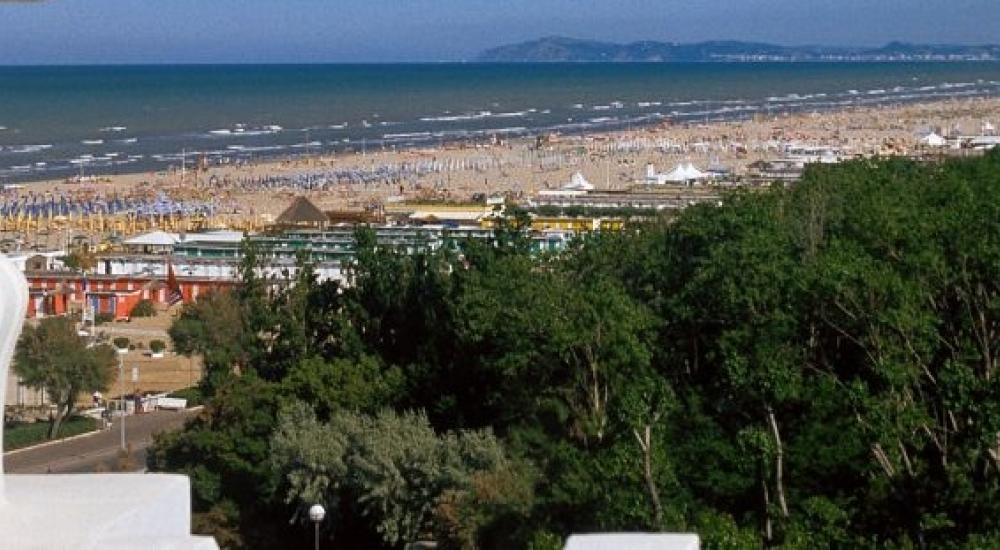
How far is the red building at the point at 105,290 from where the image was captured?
122ft

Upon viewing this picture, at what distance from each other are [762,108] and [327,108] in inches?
1116

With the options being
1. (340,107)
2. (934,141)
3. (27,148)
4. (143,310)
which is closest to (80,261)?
(143,310)

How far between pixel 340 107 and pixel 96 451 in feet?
328

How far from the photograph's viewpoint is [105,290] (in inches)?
1524

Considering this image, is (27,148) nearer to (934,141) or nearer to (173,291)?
(934,141)

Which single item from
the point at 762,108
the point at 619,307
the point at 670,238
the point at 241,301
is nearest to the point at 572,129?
the point at 762,108

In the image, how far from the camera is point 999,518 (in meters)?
11.7

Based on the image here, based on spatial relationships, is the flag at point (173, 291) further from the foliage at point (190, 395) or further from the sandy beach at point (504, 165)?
the sandy beach at point (504, 165)

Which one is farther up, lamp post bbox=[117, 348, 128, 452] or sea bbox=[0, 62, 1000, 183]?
lamp post bbox=[117, 348, 128, 452]

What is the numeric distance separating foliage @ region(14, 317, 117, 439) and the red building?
8.42 metres

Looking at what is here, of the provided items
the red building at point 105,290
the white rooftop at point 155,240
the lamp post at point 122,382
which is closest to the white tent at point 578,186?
the white rooftop at point 155,240

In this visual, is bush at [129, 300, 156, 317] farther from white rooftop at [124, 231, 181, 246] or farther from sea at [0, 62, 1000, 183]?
sea at [0, 62, 1000, 183]

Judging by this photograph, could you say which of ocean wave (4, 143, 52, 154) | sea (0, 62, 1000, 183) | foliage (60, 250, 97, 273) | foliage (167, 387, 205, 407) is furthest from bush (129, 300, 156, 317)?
ocean wave (4, 143, 52, 154)

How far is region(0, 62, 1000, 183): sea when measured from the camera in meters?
85.8
